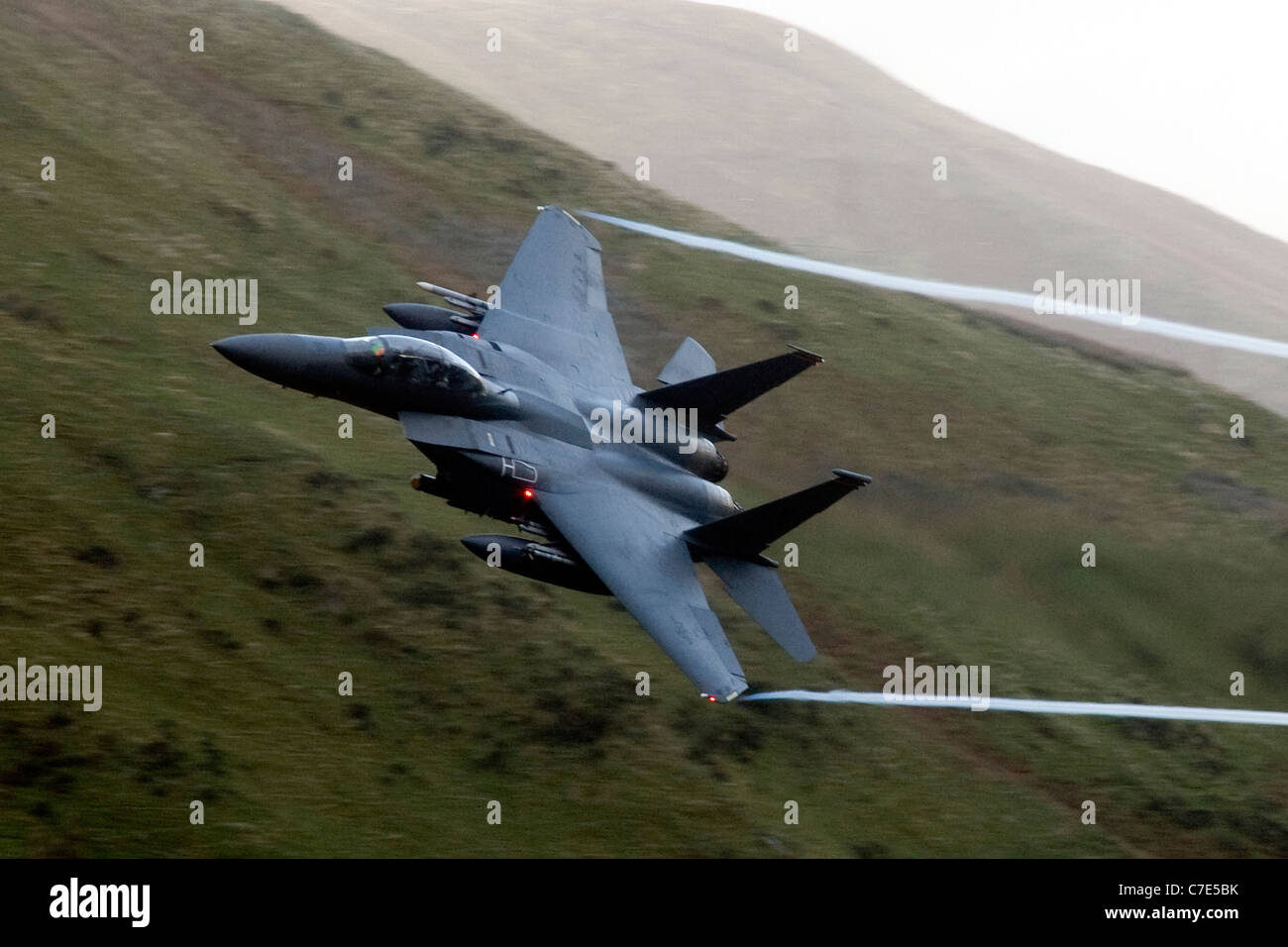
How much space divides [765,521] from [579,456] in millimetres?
3575

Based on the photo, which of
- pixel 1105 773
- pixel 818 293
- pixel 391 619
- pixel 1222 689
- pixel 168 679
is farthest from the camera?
pixel 818 293

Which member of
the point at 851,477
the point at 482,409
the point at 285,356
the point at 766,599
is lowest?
the point at 766,599

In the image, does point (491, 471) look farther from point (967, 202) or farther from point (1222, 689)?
point (967, 202)

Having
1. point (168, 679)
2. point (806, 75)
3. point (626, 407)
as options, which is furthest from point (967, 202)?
point (168, 679)

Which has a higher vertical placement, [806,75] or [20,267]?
[806,75]

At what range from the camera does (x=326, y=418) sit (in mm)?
28781

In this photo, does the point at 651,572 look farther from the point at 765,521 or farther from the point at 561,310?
the point at 561,310

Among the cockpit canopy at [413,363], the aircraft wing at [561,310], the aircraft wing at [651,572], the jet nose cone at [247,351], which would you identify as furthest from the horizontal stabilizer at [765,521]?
the jet nose cone at [247,351]

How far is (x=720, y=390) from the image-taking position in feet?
80.9

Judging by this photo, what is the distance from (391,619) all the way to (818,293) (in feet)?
68.1

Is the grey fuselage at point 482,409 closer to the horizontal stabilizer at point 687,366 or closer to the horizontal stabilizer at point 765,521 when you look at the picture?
the horizontal stabilizer at point 765,521

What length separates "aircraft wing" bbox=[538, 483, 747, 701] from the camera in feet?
68.8

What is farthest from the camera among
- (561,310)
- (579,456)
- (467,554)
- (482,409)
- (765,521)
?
(561,310)

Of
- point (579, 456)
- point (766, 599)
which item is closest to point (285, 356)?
point (579, 456)
